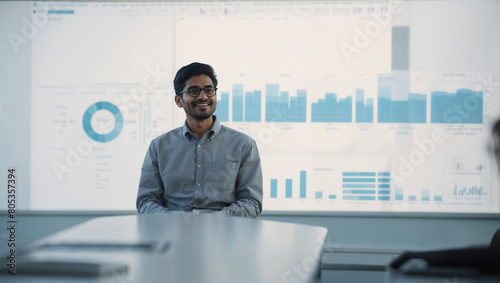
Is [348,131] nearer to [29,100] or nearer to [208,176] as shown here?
[208,176]

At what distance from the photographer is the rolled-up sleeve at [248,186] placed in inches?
89.7

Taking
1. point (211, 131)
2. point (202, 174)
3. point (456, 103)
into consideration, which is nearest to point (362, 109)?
point (456, 103)

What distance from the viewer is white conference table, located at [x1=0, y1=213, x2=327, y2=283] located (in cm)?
114

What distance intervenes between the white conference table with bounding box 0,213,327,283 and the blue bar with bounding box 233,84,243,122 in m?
1.70

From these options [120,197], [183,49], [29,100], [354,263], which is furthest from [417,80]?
[29,100]

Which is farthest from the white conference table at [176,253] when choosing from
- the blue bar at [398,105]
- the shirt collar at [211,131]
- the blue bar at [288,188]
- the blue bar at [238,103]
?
the blue bar at [398,105]

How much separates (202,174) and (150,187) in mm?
270

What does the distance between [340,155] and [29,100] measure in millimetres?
2322

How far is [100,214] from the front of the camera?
355cm

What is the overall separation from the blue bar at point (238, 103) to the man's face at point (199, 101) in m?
1.07

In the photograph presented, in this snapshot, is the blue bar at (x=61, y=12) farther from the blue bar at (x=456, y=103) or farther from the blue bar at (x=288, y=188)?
the blue bar at (x=456, y=103)

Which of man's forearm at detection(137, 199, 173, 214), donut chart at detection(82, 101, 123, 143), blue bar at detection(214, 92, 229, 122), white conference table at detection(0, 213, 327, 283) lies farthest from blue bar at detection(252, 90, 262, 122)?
white conference table at detection(0, 213, 327, 283)

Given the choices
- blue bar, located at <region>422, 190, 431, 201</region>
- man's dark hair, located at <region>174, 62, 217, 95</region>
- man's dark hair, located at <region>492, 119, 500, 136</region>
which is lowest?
blue bar, located at <region>422, 190, 431, 201</region>

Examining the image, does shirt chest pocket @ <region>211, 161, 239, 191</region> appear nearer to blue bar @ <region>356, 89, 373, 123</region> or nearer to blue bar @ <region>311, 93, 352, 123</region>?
blue bar @ <region>311, 93, 352, 123</region>
